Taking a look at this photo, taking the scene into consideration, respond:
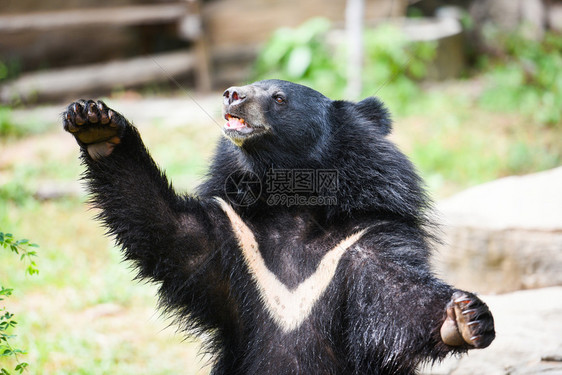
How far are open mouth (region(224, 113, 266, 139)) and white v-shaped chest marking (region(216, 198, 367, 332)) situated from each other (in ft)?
1.56

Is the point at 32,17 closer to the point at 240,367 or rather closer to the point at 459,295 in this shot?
the point at 240,367

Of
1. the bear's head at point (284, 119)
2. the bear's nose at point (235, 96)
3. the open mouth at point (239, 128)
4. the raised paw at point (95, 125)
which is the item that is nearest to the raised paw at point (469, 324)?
the bear's head at point (284, 119)

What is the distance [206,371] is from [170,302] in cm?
163

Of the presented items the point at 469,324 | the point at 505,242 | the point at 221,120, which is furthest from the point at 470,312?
the point at 221,120

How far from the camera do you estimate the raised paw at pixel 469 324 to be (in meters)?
2.29

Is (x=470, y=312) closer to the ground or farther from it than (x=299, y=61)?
closer to the ground

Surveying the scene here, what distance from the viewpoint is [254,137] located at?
3.00 meters

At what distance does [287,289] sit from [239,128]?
30.0 inches

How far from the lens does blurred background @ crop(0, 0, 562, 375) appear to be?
14.4 ft

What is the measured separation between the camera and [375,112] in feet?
10.7

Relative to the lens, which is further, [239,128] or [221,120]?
[221,120]

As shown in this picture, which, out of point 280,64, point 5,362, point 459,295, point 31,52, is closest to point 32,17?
point 31,52

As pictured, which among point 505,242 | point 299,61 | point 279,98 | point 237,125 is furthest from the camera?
point 299,61

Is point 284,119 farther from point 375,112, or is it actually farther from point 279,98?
point 375,112
